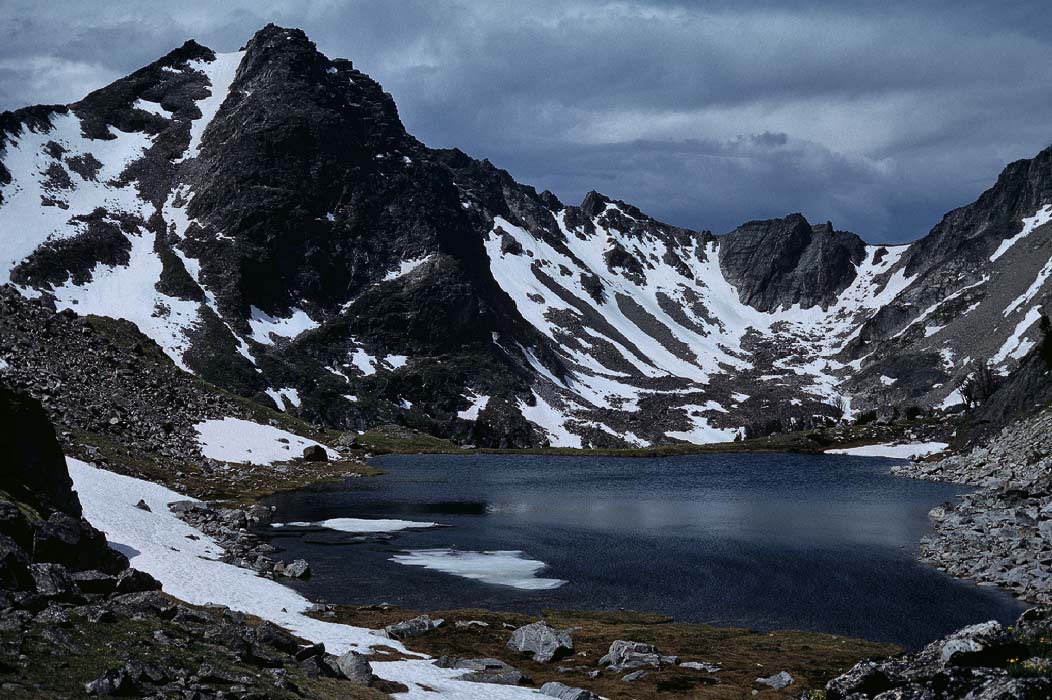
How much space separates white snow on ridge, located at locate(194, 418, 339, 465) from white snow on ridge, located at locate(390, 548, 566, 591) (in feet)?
180

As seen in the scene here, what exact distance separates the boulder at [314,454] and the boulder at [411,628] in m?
92.6

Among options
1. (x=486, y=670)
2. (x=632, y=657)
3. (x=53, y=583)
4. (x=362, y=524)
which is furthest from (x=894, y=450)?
(x=53, y=583)

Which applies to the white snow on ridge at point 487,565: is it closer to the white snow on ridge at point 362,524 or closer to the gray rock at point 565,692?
the white snow on ridge at point 362,524

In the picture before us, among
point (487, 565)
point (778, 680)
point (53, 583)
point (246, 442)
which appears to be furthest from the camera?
point (246, 442)

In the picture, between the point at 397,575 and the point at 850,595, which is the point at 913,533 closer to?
the point at 850,595

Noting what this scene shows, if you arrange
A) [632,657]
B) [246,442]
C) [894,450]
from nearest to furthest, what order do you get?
[632,657] < [246,442] < [894,450]

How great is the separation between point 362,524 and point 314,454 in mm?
55368

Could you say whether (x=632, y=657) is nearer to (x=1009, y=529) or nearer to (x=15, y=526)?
(x=15, y=526)

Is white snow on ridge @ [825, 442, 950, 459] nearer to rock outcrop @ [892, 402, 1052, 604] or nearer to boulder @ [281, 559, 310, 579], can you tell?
rock outcrop @ [892, 402, 1052, 604]

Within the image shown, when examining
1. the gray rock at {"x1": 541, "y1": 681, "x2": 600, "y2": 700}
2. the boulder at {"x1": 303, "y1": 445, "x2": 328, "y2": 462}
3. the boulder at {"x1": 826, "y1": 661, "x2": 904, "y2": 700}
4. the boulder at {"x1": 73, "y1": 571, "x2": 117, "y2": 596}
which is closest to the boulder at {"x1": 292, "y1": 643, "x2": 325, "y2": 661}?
the boulder at {"x1": 73, "y1": 571, "x2": 117, "y2": 596}

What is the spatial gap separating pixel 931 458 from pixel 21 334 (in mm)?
137851

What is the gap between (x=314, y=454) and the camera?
129125mm

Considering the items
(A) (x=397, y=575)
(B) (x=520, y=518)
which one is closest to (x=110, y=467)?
(A) (x=397, y=575)

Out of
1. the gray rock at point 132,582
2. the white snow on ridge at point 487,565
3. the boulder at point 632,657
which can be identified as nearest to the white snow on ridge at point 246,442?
the white snow on ridge at point 487,565
